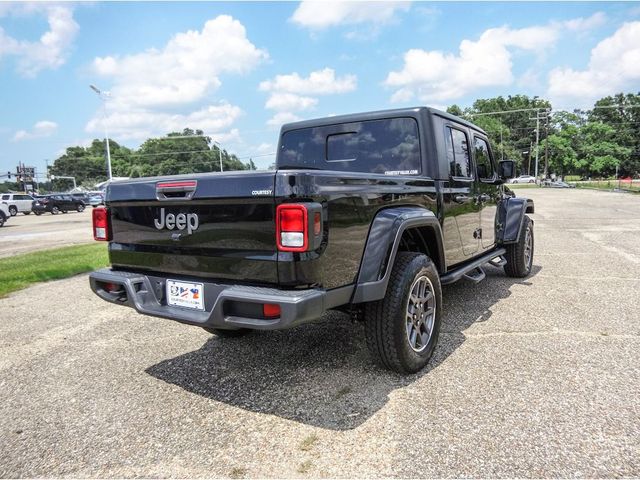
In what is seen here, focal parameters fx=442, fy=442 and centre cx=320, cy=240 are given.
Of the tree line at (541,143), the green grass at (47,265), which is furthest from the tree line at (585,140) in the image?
the green grass at (47,265)

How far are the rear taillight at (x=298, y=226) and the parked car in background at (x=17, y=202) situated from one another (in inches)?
1399

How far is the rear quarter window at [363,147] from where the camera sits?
3.84 m

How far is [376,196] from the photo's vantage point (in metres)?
2.87

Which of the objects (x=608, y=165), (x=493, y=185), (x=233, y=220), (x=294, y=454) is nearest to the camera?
(x=294, y=454)

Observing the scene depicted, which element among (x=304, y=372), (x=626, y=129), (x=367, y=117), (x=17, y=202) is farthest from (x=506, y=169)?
(x=626, y=129)

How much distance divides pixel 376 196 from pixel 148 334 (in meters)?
2.76

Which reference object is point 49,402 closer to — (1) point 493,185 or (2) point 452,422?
(2) point 452,422

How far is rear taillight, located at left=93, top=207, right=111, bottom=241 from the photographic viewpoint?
129 inches

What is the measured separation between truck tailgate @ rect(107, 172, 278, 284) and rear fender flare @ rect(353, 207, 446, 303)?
625 mm

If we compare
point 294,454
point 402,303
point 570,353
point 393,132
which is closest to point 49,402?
point 294,454

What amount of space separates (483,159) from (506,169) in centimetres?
52

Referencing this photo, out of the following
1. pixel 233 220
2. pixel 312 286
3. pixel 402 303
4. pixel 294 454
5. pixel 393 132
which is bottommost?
pixel 294 454

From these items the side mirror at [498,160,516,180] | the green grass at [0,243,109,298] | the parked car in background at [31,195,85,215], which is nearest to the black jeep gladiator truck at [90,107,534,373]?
the side mirror at [498,160,516,180]

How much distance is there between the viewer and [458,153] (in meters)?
4.36
